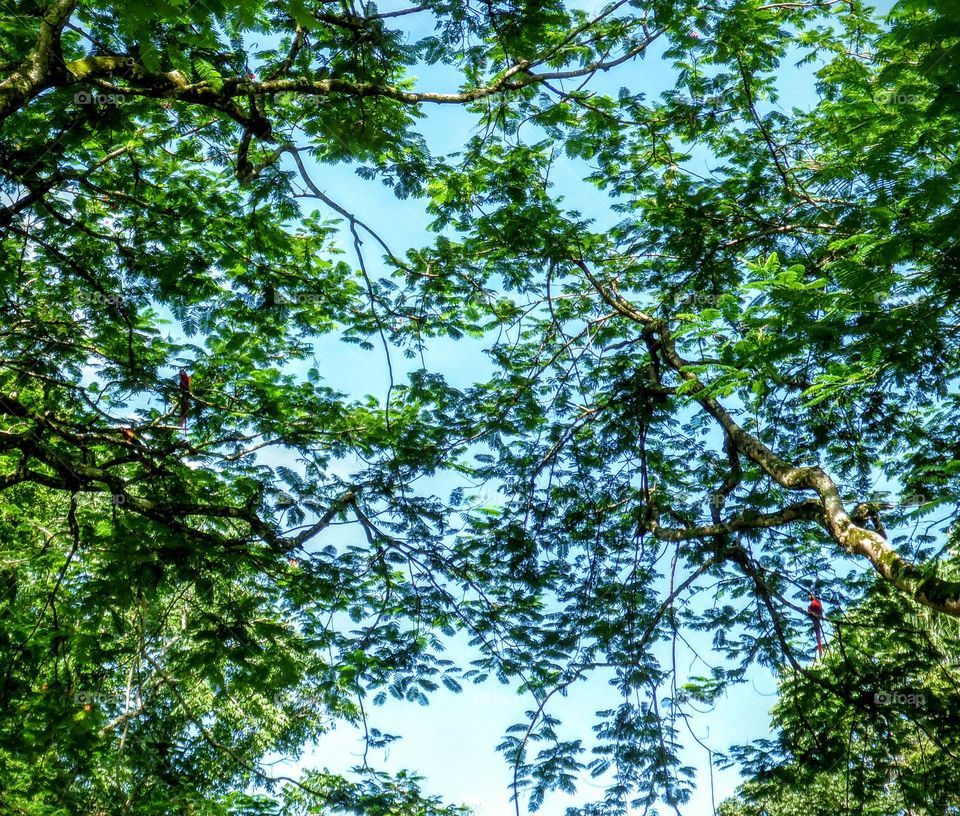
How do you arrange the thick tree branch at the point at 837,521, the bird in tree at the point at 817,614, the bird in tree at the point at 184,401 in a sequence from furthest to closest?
the bird in tree at the point at 184,401 → the bird in tree at the point at 817,614 → the thick tree branch at the point at 837,521

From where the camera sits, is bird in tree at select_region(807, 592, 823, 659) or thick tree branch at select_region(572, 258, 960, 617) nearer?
thick tree branch at select_region(572, 258, 960, 617)

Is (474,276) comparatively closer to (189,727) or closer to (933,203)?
(933,203)

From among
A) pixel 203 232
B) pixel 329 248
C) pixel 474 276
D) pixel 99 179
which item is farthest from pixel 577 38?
pixel 99 179

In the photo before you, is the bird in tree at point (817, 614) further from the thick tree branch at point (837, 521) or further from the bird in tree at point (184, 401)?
the bird in tree at point (184, 401)

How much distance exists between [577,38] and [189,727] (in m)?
13.4

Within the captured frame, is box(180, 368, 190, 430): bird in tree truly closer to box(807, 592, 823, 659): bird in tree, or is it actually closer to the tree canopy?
the tree canopy

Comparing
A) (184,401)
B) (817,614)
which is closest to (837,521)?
(817,614)

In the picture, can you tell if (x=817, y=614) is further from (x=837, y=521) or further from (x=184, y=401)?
(x=184, y=401)

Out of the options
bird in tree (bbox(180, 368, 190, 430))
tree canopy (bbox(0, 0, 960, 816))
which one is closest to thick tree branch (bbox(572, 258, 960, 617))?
tree canopy (bbox(0, 0, 960, 816))

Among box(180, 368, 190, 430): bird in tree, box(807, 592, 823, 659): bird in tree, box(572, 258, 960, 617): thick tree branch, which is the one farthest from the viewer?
box(180, 368, 190, 430): bird in tree

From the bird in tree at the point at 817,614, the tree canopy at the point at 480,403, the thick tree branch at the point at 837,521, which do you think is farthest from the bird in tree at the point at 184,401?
the bird in tree at the point at 817,614

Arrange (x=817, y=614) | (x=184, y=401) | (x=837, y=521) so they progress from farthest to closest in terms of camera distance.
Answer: (x=184, y=401), (x=817, y=614), (x=837, y=521)

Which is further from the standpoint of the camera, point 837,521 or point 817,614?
point 817,614

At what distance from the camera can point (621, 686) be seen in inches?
268
